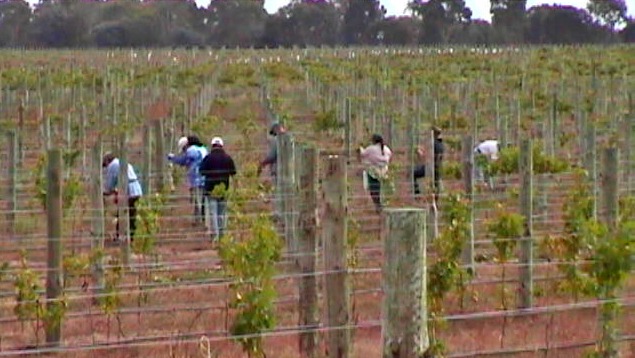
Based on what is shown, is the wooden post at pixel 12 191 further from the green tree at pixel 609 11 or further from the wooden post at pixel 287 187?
the green tree at pixel 609 11

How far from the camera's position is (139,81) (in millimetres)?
35906

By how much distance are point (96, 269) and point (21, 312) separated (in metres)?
1.39

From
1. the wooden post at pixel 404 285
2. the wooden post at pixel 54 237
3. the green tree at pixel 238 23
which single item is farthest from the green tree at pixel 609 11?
the wooden post at pixel 404 285

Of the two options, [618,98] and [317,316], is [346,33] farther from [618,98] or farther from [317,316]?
[317,316]

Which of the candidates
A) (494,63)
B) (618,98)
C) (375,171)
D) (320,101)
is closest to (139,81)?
(320,101)

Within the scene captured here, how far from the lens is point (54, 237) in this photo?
27.9 feet

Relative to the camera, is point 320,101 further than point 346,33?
No

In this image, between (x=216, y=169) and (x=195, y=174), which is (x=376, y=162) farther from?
(x=216, y=169)

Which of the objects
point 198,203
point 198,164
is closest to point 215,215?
point 198,203

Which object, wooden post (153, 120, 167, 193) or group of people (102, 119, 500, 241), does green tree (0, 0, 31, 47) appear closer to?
wooden post (153, 120, 167, 193)

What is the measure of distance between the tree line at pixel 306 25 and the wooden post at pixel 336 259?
7488cm

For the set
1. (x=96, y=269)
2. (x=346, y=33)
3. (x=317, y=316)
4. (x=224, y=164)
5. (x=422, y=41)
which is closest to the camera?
(x=317, y=316)

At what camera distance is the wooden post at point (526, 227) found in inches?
375

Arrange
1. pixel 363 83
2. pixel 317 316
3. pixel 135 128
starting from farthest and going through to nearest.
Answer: pixel 363 83 < pixel 135 128 < pixel 317 316
